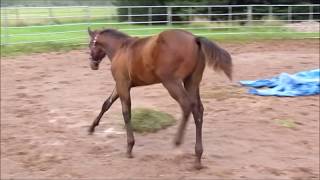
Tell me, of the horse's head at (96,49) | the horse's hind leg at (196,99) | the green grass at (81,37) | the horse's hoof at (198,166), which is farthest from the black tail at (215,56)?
the green grass at (81,37)

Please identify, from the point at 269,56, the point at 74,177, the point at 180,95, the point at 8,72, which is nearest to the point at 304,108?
the point at 180,95

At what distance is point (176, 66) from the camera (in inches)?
194

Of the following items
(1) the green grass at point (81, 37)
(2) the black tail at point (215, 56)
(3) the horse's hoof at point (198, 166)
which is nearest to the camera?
(2) the black tail at point (215, 56)

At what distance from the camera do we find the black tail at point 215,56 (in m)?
4.86

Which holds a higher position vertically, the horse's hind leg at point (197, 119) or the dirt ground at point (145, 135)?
the horse's hind leg at point (197, 119)

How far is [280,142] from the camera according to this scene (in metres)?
5.96

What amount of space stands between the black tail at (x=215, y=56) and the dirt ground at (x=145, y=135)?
3.45 feet

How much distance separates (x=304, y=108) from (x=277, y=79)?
166 centimetres

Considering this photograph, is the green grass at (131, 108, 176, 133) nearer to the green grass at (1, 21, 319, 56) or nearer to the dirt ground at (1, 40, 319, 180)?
the dirt ground at (1, 40, 319, 180)

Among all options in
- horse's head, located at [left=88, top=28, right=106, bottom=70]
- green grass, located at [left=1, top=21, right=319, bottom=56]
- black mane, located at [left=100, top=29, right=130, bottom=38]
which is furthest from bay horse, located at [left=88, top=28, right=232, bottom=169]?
green grass, located at [left=1, top=21, right=319, bottom=56]

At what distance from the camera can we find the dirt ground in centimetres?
501

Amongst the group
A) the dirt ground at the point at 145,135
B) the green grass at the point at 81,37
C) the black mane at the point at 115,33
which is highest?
the black mane at the point at 115,33

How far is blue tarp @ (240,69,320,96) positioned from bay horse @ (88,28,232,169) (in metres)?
3.53

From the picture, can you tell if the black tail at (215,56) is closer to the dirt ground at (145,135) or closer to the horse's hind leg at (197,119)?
the horse's hind leg at (197,119)
